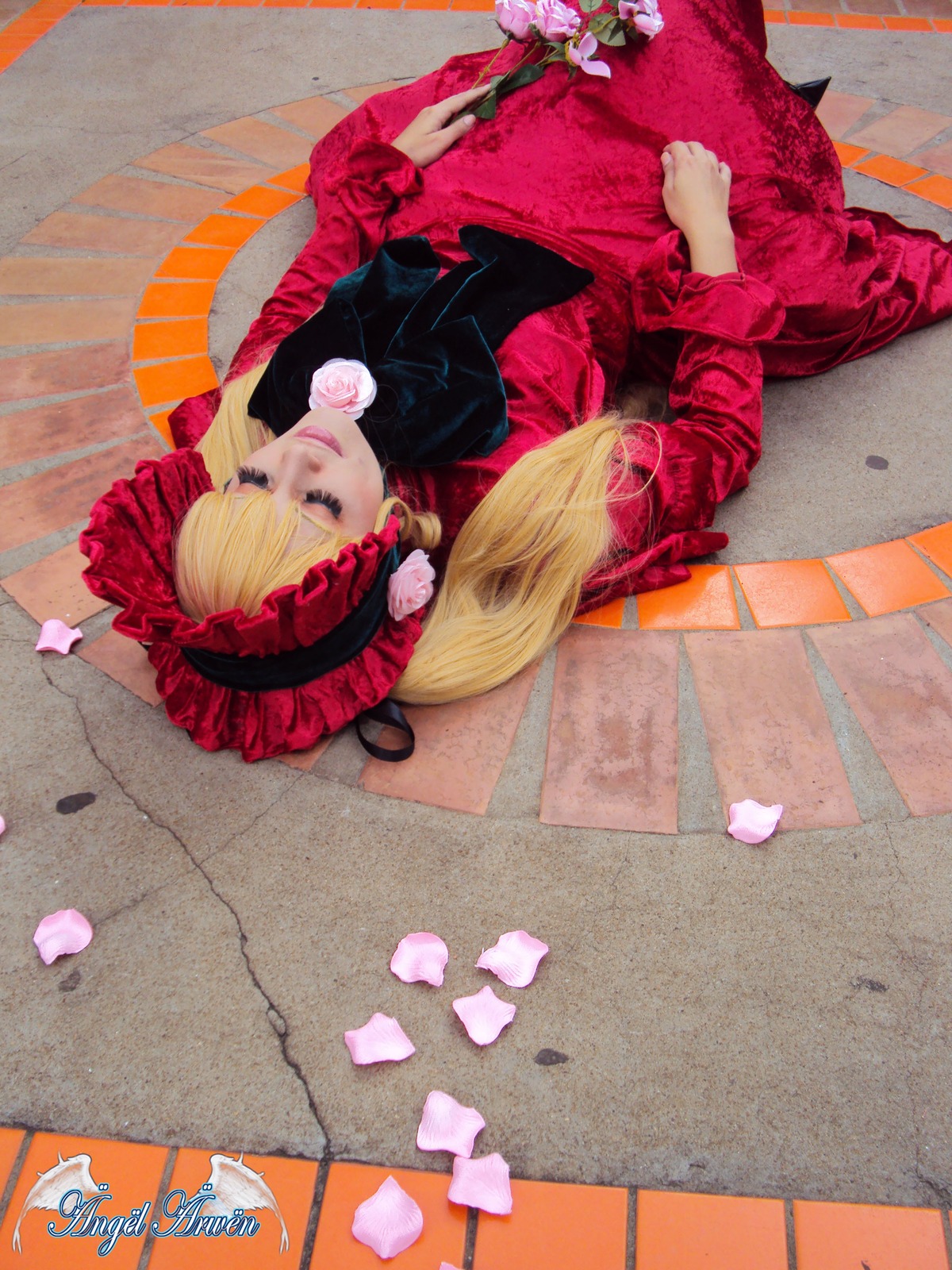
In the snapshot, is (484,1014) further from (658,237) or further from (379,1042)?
(658,237)

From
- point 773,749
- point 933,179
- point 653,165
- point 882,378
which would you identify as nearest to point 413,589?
point 773,749

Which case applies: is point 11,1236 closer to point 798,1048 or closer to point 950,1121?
point 798,1048

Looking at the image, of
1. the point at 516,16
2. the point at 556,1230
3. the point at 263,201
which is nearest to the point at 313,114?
the point at 263,201

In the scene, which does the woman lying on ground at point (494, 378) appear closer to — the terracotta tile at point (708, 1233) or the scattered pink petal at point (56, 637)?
the scattered pink petal at point (56, 637)

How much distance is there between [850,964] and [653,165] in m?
1.88

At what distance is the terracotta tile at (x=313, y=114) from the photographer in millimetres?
3617

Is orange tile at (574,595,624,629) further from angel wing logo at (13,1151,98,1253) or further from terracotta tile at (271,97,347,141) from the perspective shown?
terracotta tile at (271,97,347,141)

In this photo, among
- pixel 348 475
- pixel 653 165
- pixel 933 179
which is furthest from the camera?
pixel 933 179

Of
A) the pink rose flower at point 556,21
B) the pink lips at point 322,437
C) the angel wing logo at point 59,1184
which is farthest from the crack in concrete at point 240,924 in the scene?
the pink rose flower at point 556,21

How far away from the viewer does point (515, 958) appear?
1.44 metres

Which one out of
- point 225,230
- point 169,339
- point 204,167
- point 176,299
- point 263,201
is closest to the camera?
point 169,339

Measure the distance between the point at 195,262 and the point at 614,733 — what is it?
2.10 m

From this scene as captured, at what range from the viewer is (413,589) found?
5.76 feet

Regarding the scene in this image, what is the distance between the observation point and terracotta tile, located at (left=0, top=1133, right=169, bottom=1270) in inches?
47.3
